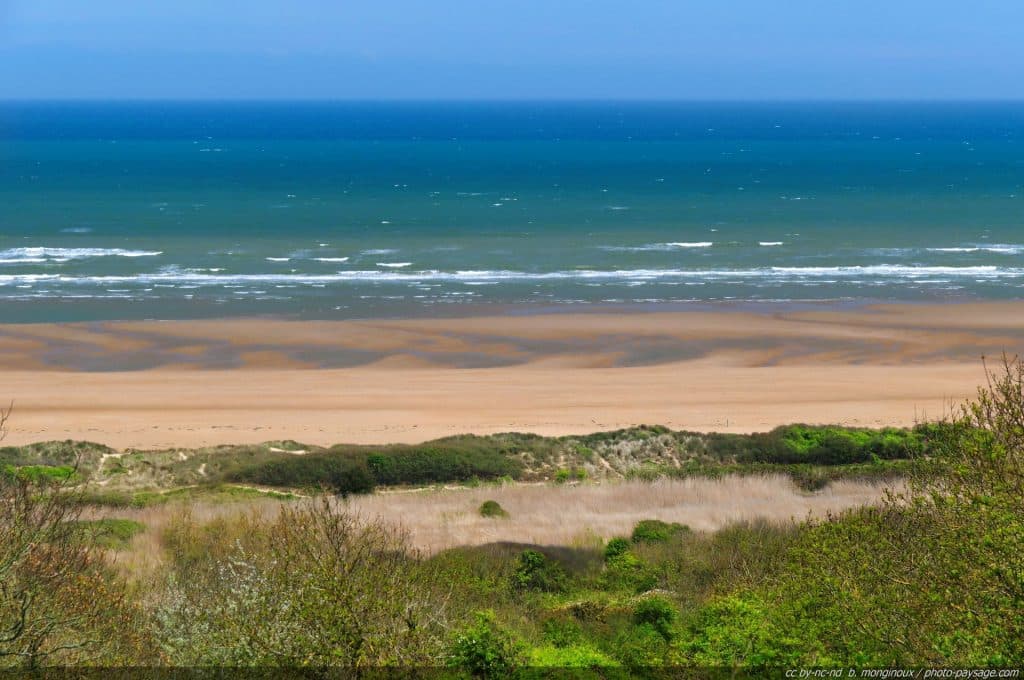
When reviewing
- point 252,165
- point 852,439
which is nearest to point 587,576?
point 852,439

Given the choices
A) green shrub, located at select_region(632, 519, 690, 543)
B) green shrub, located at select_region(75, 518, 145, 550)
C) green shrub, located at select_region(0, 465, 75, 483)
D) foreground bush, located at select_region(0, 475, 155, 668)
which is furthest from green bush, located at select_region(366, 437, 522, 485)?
foreground bush, located at select_region(0, 475, 155, 668)

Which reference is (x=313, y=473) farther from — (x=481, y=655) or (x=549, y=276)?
(x=549, y=276)

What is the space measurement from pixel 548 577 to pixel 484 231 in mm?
59274

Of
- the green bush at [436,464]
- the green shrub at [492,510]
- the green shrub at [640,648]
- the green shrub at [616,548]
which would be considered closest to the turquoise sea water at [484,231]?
the green bush at [436,464]

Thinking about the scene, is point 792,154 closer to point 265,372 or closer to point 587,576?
point 265,372

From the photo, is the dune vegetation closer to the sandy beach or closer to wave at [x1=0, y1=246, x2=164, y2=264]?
the sandy beach

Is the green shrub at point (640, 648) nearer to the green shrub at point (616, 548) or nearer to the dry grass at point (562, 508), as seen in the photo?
the green shrub at point (616, 548)

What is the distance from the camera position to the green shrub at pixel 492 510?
2056cm

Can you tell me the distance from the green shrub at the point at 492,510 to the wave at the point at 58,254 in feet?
158

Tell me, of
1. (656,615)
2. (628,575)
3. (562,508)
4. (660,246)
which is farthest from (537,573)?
(660,246)

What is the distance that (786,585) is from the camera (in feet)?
40.1

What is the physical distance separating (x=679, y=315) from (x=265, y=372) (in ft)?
61.9

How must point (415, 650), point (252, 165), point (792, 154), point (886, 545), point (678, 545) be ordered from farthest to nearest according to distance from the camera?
point (792, 154), point (252, 165), point (678, 545), point (886, 545), point (415, 650)

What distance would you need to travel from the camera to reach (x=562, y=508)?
21391 mm
